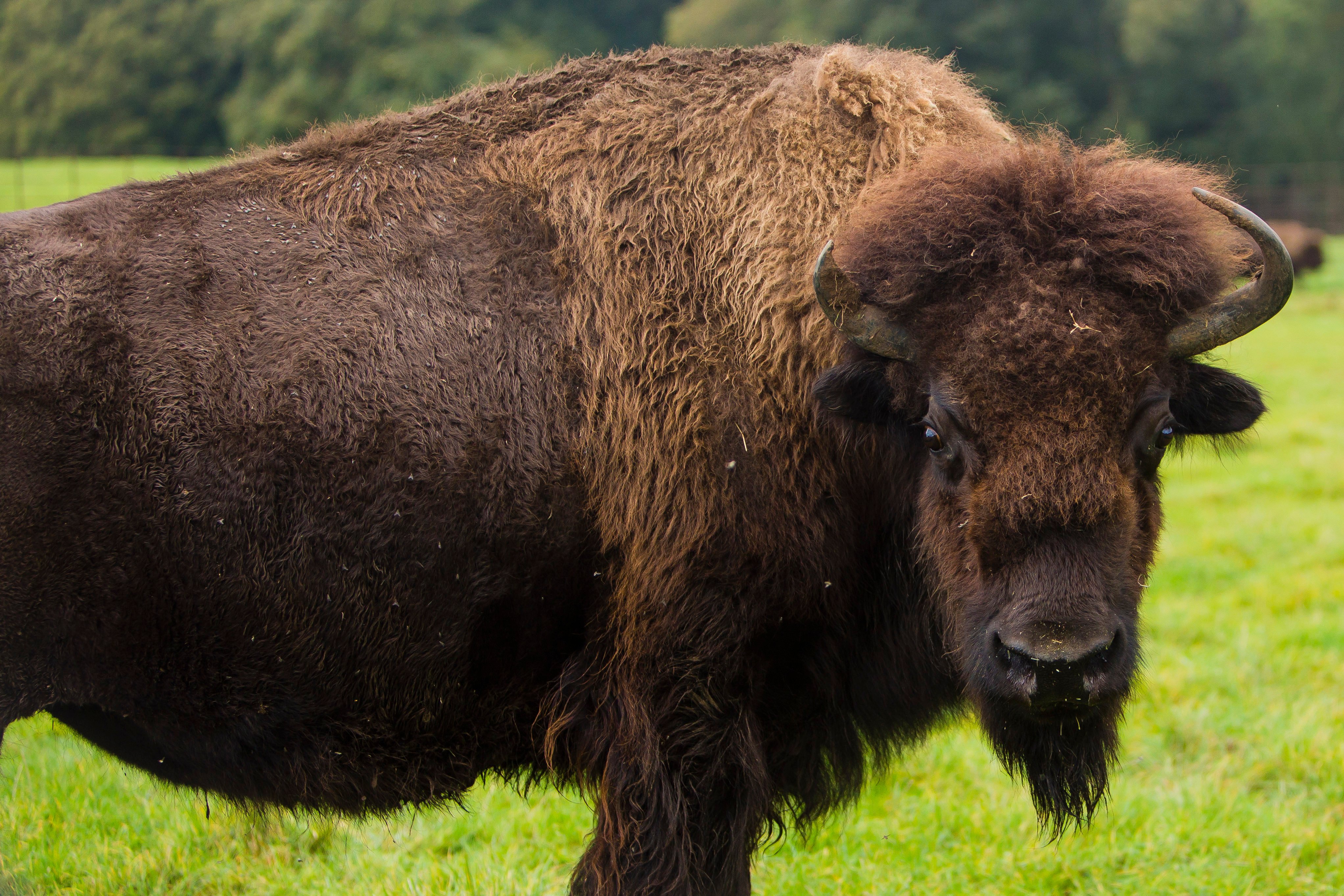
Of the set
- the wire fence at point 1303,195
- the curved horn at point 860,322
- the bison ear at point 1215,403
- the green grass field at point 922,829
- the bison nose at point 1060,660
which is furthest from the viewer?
the wire fence at point 1303,195

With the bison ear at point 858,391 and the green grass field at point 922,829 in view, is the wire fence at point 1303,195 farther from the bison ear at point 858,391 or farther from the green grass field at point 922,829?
the bison ear at point 858,391

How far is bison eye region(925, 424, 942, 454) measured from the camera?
9.37ft

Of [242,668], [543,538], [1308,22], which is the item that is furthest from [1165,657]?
[1308,22]

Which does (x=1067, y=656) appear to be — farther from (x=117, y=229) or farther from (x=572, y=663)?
(x=117, y=229)

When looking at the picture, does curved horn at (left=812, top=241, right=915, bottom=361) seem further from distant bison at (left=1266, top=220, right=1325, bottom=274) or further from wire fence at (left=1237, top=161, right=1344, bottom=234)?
wire fence at (left=1237, top=161, right=1344, bottom=234)

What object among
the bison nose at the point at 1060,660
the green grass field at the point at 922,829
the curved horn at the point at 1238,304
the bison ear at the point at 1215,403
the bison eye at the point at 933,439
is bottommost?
the green grass field at the point at 922,829

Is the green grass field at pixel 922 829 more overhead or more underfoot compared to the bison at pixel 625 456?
more underfoot

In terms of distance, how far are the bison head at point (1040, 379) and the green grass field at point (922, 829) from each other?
1.92ft

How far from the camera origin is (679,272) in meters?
3.17

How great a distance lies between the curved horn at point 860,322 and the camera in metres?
2.85

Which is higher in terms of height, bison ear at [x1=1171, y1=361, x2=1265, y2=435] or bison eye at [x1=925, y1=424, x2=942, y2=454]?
bison ear at [x1=1171, y1=361, x2=1265, y2=435]

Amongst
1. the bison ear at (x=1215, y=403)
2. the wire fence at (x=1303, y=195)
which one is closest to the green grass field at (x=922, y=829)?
the bison ear at (x=1215, y=403)

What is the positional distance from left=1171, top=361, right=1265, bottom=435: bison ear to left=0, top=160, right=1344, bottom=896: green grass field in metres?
0.14

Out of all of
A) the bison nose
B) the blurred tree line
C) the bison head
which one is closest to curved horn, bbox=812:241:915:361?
the bison head
